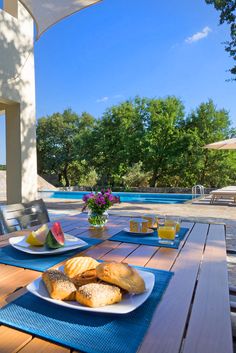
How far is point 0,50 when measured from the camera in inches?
162

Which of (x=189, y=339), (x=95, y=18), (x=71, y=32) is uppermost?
(x=71, y=32)

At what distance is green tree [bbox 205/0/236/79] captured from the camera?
5.39 meters

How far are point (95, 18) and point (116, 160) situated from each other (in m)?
8.12

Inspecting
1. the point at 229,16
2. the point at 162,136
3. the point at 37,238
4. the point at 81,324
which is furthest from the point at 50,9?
the point at 162,136

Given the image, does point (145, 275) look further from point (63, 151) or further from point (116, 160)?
point (63, 151)

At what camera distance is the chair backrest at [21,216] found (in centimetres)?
216

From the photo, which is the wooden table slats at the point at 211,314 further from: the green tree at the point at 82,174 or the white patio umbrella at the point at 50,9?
the green tree at the point at 82,174

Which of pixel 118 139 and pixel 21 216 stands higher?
pixel 118 139

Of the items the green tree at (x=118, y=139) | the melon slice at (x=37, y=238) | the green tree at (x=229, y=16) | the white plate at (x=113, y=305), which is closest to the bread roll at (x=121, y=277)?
the white plate at (x=113, y=305)

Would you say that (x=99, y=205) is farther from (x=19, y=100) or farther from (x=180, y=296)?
(x=19, y=100)

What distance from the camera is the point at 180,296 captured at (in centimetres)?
92

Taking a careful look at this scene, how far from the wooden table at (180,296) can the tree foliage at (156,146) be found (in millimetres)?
13936

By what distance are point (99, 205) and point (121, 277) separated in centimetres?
111

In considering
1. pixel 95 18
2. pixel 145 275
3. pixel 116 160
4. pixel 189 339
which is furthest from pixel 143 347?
pixel 116 160
